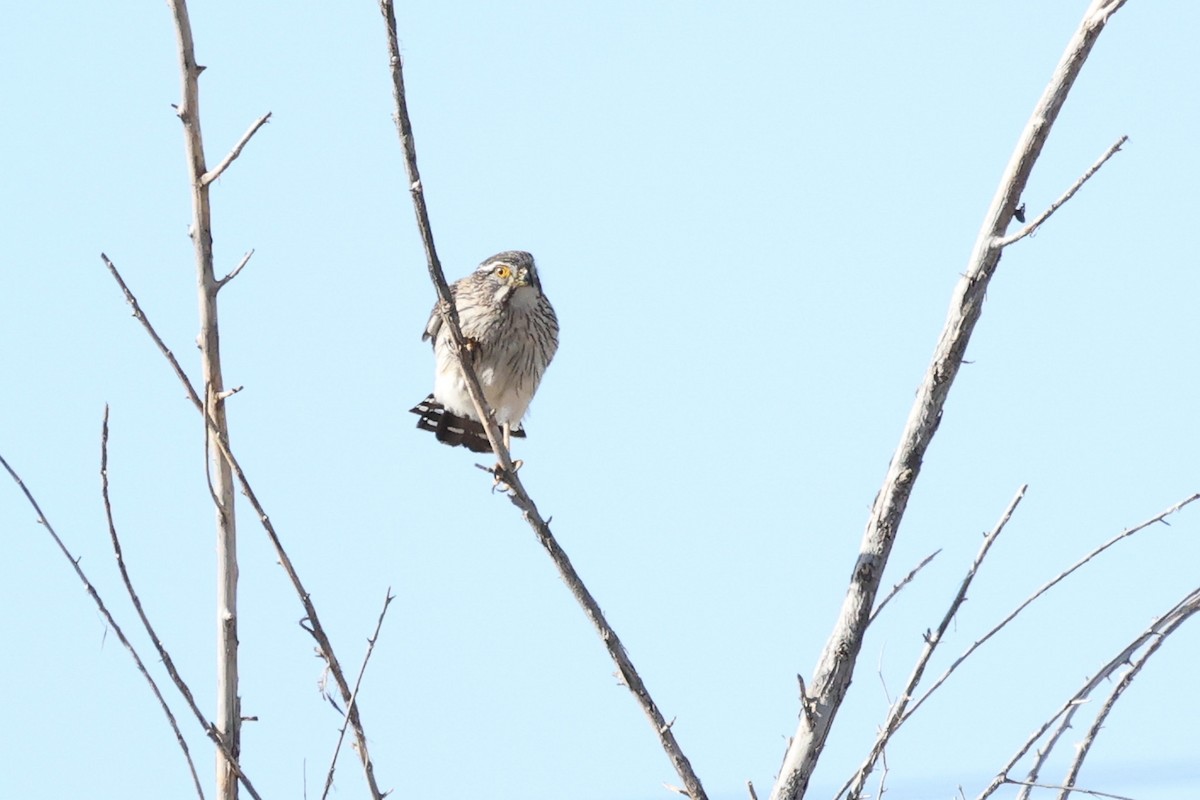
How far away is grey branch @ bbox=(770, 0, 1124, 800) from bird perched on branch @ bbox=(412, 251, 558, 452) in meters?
3.24

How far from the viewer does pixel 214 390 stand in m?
2.48

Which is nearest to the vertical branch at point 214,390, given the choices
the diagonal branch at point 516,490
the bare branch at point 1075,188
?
the diagonal branch at point 516,490

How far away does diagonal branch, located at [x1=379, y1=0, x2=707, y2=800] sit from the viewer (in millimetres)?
2212

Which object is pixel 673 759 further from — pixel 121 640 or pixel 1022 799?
pixel 121 640

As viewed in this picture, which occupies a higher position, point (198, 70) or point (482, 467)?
point (198, 70)

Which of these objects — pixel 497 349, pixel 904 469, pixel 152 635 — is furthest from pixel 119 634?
pixel 497 349

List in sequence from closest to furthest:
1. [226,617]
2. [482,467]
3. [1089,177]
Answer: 1. [1089,177]
2. [226,617]
3. [482,467]

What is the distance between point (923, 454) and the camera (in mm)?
2445

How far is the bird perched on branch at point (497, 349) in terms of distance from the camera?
5.67 meters

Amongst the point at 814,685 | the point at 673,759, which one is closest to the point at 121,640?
the point at 673,759

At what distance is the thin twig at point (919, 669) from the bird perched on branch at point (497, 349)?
129 inches

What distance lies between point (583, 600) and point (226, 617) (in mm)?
648

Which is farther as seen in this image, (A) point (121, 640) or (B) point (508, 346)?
(B) point (508, 346)

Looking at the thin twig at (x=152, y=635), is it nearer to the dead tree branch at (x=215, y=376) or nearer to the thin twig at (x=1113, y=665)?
the dead tree branch at (x=215, y=376)
